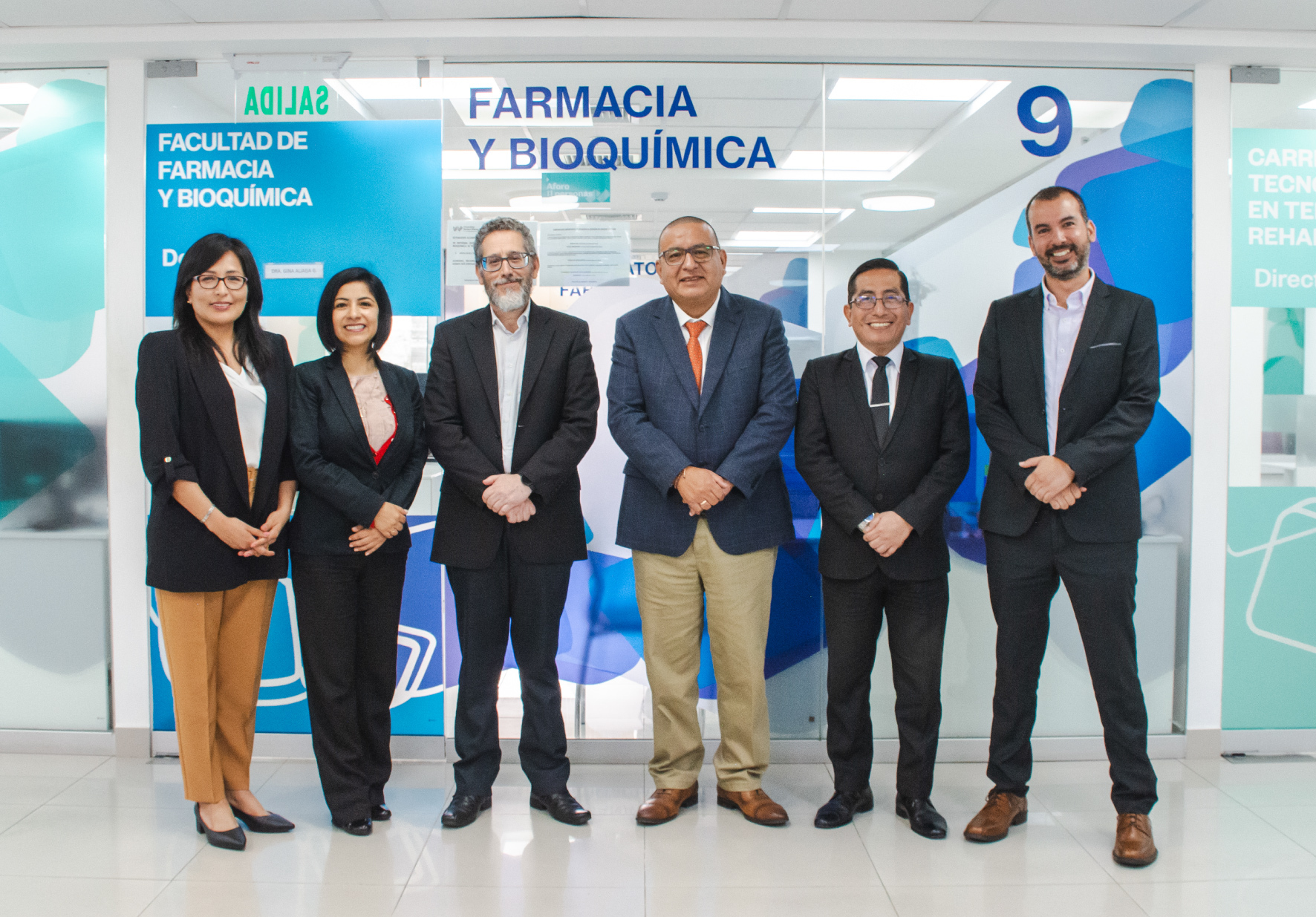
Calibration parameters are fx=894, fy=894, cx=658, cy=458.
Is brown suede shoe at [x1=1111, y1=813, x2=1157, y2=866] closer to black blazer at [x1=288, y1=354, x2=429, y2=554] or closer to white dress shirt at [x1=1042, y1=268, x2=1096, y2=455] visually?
white dress shirt at [x1=1042, y1=268, x2=1096, y2=455]

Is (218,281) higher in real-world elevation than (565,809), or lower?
higher

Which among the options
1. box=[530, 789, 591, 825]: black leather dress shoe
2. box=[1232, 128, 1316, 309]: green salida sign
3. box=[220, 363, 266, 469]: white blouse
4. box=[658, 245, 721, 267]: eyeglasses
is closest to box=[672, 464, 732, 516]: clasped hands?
box=[658, 245, 721, 267]: eyeglasses

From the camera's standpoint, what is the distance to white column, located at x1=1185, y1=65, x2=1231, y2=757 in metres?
3.59

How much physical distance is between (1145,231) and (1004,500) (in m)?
1.54

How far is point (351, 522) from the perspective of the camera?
9.28 ft

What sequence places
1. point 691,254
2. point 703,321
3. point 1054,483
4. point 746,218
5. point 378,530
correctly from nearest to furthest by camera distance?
point 1054,483
point 378,530
point 691,254
point 703,321
point 746,218

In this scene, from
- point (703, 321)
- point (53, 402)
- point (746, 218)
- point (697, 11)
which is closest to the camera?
point (703, 321)

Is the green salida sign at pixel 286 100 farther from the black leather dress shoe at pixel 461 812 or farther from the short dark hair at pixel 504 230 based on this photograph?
the black leather dress shoe at pixel 461 812

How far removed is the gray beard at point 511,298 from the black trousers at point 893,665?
1376mm

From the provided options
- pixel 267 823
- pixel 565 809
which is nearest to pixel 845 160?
pixel 565 809

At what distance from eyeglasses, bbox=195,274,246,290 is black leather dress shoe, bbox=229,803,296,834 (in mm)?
1659

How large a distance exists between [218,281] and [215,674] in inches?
48.1

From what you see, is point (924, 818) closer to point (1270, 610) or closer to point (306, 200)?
point (1270, 610)

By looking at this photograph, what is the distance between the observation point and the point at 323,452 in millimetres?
2859
